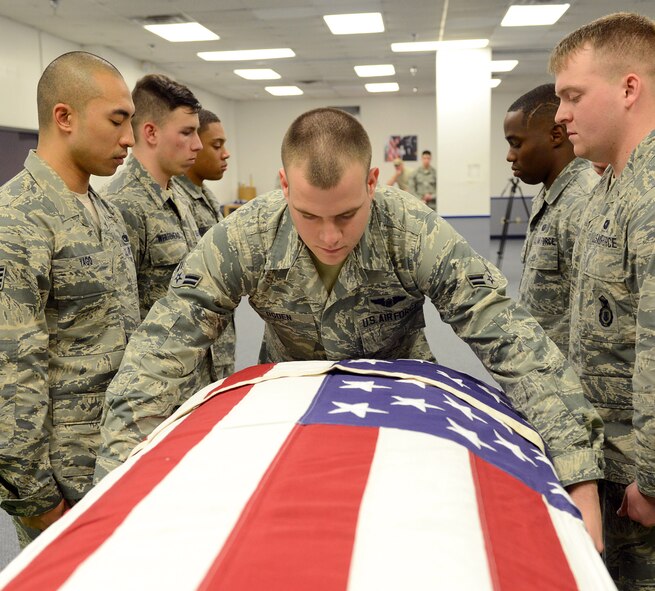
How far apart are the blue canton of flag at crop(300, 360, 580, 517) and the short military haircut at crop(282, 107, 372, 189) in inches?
16.5

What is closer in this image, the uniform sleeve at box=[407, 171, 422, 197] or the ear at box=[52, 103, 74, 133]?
the ear at box=[52, 103, 74, 133]

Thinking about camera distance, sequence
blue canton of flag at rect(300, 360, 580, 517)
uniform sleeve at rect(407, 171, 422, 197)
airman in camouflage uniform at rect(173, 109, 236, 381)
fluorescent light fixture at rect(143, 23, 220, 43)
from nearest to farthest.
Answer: blue canton of flag at rect(300, 360, 580, 517), airman in camouflage uniform at rect(173, 109, 236, 381), fluorescent light fixture at rect(143, 23, 220, 43), uniform sleeve at rect(407, 171, 422, 197)

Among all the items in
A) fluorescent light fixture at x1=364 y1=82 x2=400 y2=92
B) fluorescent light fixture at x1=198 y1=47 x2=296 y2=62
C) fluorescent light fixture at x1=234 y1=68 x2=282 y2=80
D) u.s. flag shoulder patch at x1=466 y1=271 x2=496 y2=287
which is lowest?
u.s. flag shoulder patch at x1=466 y1=271 x2=496 y2=287

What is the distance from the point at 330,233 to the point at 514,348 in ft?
1.56

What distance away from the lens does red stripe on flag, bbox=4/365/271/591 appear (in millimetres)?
751

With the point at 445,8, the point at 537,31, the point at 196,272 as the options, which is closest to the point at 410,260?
the point at 196,272

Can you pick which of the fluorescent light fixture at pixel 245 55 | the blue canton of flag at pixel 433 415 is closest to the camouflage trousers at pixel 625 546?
the blue canton of flag at pixel 433 415

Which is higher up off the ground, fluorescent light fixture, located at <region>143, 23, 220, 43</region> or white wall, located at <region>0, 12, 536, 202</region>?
fluorescent light fixture, located at <region>143, 23, 220, 43</region>

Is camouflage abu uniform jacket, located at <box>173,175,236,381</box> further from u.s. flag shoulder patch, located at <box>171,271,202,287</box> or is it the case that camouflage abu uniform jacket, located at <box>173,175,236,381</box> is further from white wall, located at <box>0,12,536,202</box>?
white wall, located at <box>0,12,536,202</box>

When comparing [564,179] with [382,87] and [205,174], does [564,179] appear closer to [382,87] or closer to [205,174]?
[205,174]

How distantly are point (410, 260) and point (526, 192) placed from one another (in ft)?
47.4

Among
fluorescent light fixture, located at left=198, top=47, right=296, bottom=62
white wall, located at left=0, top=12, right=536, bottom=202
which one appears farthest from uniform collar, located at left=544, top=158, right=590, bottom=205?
white wall, located at left=0, top=12, right=536, bottom=202

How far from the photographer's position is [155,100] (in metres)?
2.85

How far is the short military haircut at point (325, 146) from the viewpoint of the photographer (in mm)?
1429
